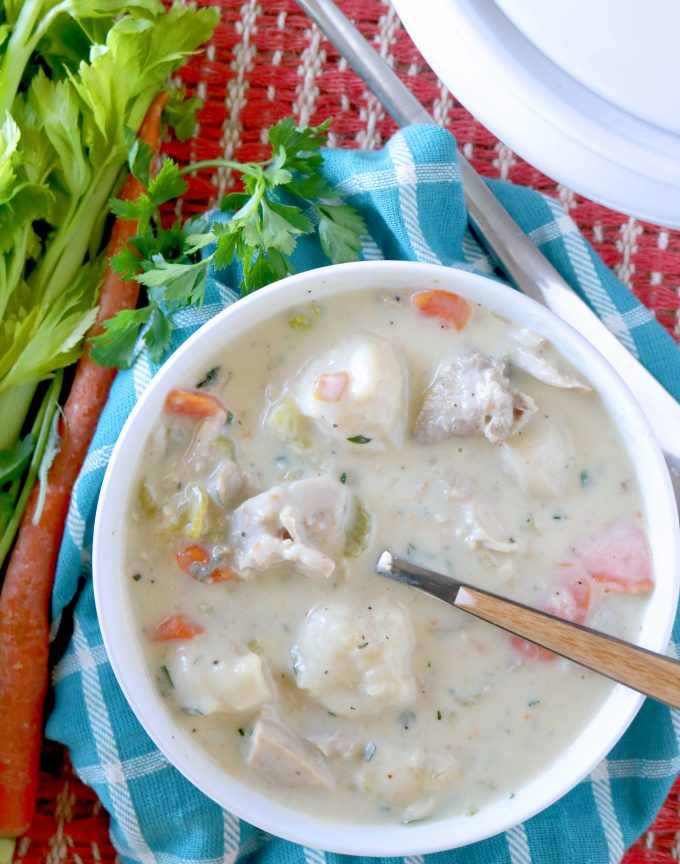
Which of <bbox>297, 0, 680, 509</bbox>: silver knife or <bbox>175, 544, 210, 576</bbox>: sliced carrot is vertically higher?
<bbox>297, 0, 680, 509</bbox>: silver knife

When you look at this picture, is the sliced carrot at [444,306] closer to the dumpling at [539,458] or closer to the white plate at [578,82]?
the dumpling at [539,458]

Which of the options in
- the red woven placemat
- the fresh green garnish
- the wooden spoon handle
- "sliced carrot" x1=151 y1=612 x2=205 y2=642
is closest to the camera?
the wooden spoon handle

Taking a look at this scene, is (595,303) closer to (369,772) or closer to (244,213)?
(244,213)

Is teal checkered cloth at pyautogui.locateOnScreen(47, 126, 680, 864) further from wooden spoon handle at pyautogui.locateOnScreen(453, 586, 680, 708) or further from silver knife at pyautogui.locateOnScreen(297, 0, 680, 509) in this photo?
wooden spoon handle at pyautogui.locateOnScreen(453, 586, 680, 708)

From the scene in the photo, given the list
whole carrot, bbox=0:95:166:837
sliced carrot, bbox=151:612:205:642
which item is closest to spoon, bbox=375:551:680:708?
sliced carrot, bbox=151:612:205:642

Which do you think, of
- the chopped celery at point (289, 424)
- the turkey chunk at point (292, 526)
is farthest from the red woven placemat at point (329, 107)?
the turkey chunk at point (292, 526)

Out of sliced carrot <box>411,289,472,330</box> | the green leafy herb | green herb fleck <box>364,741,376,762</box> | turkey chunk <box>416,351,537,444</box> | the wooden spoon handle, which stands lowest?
green herb fleck <box>364,741,376,762</box>
